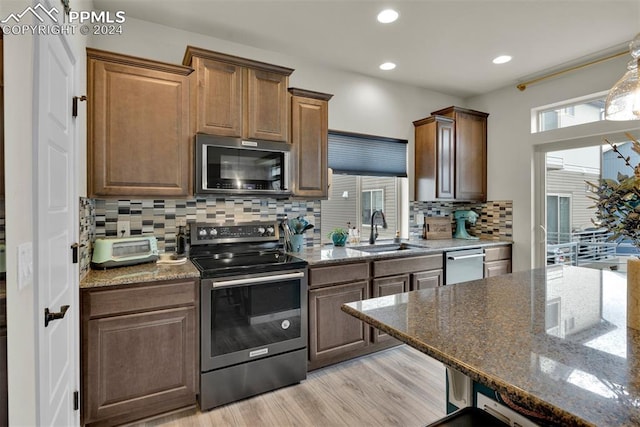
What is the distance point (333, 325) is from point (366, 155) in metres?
1.80

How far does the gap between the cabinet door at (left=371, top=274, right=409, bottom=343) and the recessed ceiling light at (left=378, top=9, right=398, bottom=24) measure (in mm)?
2026

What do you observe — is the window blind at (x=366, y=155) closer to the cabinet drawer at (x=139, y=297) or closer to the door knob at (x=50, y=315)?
the cabinet drawer at (x=139, y=297)

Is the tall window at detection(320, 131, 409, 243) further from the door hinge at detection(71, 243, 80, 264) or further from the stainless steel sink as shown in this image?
the door hinge at detection(71, 243, 80, 264)

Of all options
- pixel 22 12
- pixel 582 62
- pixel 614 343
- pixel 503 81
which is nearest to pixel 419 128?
pixel 503 81

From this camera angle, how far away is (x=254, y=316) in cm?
228

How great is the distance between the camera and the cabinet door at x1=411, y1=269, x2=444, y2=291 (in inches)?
120

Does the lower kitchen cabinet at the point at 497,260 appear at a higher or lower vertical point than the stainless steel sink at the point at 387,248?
lower

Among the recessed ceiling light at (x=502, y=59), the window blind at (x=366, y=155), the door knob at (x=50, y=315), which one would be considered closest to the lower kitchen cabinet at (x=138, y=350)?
the door knob at (x=50, y=315)

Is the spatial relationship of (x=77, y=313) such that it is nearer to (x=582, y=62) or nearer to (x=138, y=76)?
(x=138, y=76)

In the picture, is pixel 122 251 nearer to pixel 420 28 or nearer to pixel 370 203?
pixel 370 203

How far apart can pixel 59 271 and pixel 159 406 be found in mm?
1117

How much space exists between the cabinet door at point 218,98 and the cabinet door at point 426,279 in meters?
1.96

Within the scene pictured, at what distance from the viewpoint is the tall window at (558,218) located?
3.51 m

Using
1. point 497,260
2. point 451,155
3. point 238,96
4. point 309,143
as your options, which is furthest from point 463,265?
point 238,96
